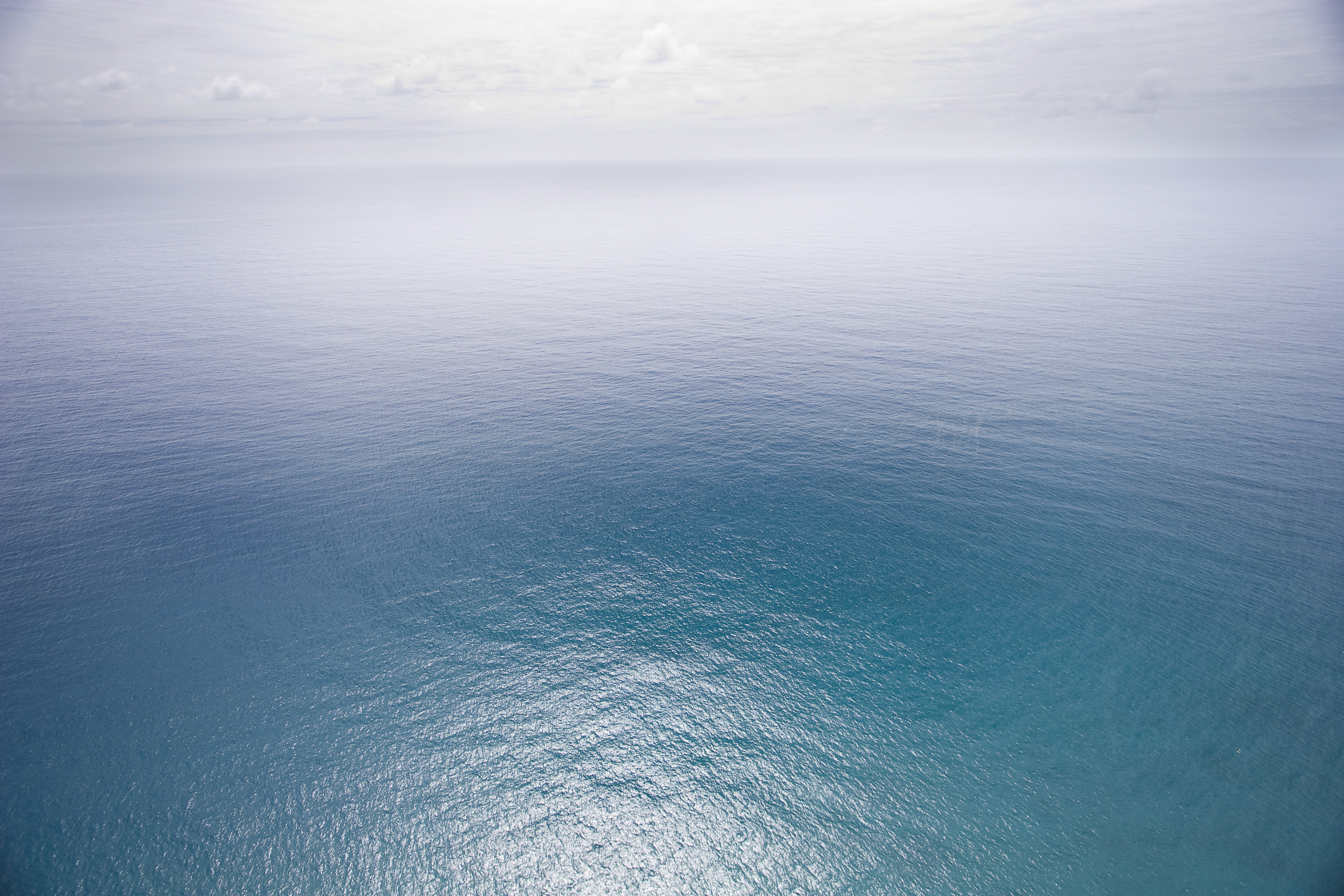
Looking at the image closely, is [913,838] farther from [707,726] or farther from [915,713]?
[707,726]

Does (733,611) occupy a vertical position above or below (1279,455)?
below

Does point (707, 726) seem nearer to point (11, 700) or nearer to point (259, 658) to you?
point (259, 658)

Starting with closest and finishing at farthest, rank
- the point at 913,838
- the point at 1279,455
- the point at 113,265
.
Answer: the point at 913,838 < the point at 1279,455 < the point at 113,265

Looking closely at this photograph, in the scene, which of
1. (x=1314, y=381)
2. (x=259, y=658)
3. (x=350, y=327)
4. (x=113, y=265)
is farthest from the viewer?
(x=113, y=265)

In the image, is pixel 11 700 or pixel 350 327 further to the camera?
pixel 350 327

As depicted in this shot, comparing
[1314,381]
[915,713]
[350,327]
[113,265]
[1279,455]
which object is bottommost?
[113,265]

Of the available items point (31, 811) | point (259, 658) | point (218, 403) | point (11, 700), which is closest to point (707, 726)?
point (259, 658)

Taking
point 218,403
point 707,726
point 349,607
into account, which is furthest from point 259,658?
point 218,403
